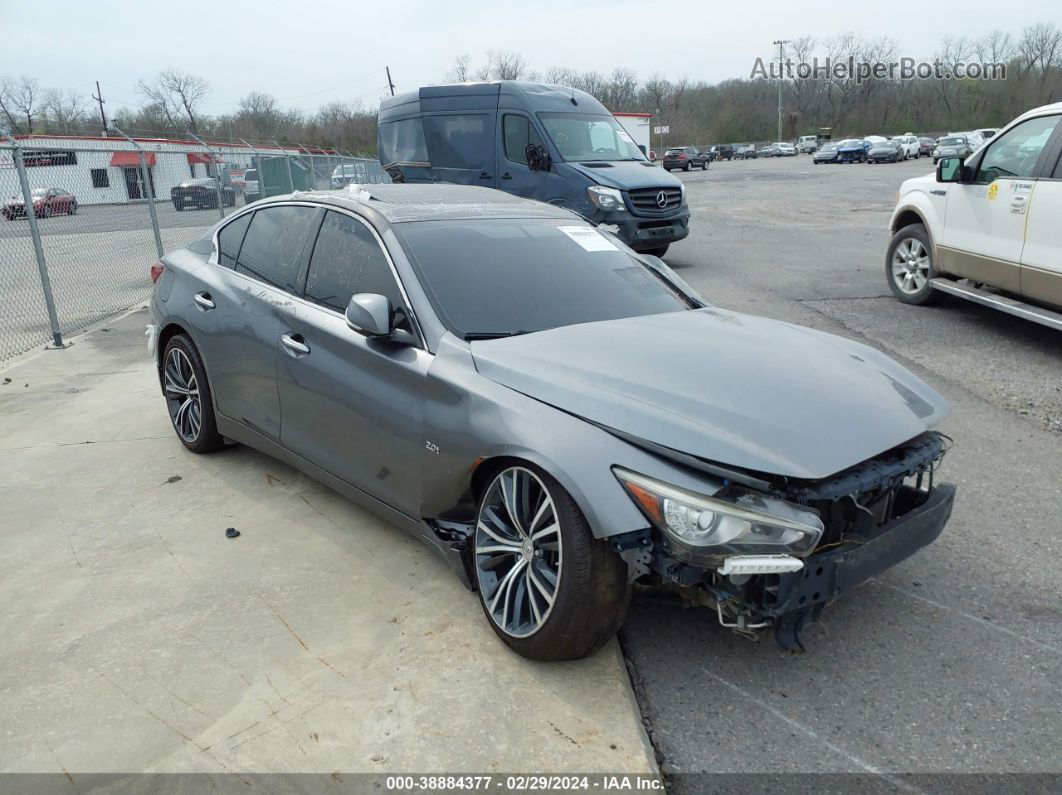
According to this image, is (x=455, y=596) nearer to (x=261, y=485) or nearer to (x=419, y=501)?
(x=419, y=501)

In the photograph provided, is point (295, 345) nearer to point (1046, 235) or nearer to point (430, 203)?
point (430, 203)

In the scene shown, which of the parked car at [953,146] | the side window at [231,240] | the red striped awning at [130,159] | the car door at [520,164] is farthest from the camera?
the parked car at [953,146]

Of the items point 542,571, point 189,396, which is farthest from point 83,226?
point 542,571

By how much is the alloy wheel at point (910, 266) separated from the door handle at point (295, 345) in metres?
6.67

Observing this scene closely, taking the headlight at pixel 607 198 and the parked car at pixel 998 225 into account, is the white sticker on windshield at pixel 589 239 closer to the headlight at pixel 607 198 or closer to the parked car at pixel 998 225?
the parked car at pixel 998 225

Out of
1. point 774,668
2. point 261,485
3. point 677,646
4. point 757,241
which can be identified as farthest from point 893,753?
point 757,241

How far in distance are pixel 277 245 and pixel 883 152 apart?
5278 centimetres

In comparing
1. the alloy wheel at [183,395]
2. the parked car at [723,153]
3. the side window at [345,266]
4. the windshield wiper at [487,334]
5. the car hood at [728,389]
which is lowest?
the parked car at [723,153]

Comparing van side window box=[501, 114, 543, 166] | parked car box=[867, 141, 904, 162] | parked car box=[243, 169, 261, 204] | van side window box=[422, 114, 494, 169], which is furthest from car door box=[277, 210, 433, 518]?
parked car box=[867, 141, 904, 162]

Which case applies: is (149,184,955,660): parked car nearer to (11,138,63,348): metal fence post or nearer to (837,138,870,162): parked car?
(11,138,63,348): metal fence post

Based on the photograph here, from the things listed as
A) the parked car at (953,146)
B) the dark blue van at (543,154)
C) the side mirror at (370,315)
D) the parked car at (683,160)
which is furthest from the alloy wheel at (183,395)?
the parked car at (683,160)

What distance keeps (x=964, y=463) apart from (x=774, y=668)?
2.46 m

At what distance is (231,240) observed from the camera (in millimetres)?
4875

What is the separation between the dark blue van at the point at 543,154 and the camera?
437 inches
